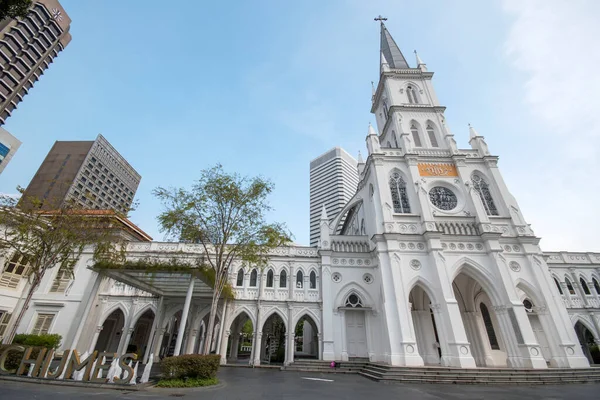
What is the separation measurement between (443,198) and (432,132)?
6967mm

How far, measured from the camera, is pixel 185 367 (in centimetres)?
882

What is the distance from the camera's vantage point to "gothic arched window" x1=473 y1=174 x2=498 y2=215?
779 inches

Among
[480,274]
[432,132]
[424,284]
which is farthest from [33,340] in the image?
[432,132]

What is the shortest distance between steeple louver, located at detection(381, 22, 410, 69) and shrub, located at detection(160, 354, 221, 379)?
31366mm

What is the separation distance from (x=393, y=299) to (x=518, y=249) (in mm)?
9780

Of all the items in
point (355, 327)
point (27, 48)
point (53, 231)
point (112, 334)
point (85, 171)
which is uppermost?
point (27, 48)

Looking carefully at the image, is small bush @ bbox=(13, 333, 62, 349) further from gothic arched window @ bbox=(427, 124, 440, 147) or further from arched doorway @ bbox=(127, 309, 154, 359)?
gothic arched window @ bbox=(427, 124, 440, 147)

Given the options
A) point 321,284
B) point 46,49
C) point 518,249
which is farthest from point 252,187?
point 46,49

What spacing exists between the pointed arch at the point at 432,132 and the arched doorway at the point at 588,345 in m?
18.5

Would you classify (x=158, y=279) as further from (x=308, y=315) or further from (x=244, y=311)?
(x=308, y=315)

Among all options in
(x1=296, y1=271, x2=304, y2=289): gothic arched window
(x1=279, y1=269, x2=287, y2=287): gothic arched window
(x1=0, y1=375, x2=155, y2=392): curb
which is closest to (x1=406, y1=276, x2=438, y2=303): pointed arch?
(x1=296, y1=271, x2=304, y2=289): gothic arched window

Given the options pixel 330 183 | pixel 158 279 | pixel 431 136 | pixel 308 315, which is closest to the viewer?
pixel 158 279

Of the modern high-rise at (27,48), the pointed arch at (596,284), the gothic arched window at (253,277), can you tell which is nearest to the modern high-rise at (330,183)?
the gothic arched window at (253,277)

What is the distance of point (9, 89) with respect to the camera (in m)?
36.2
